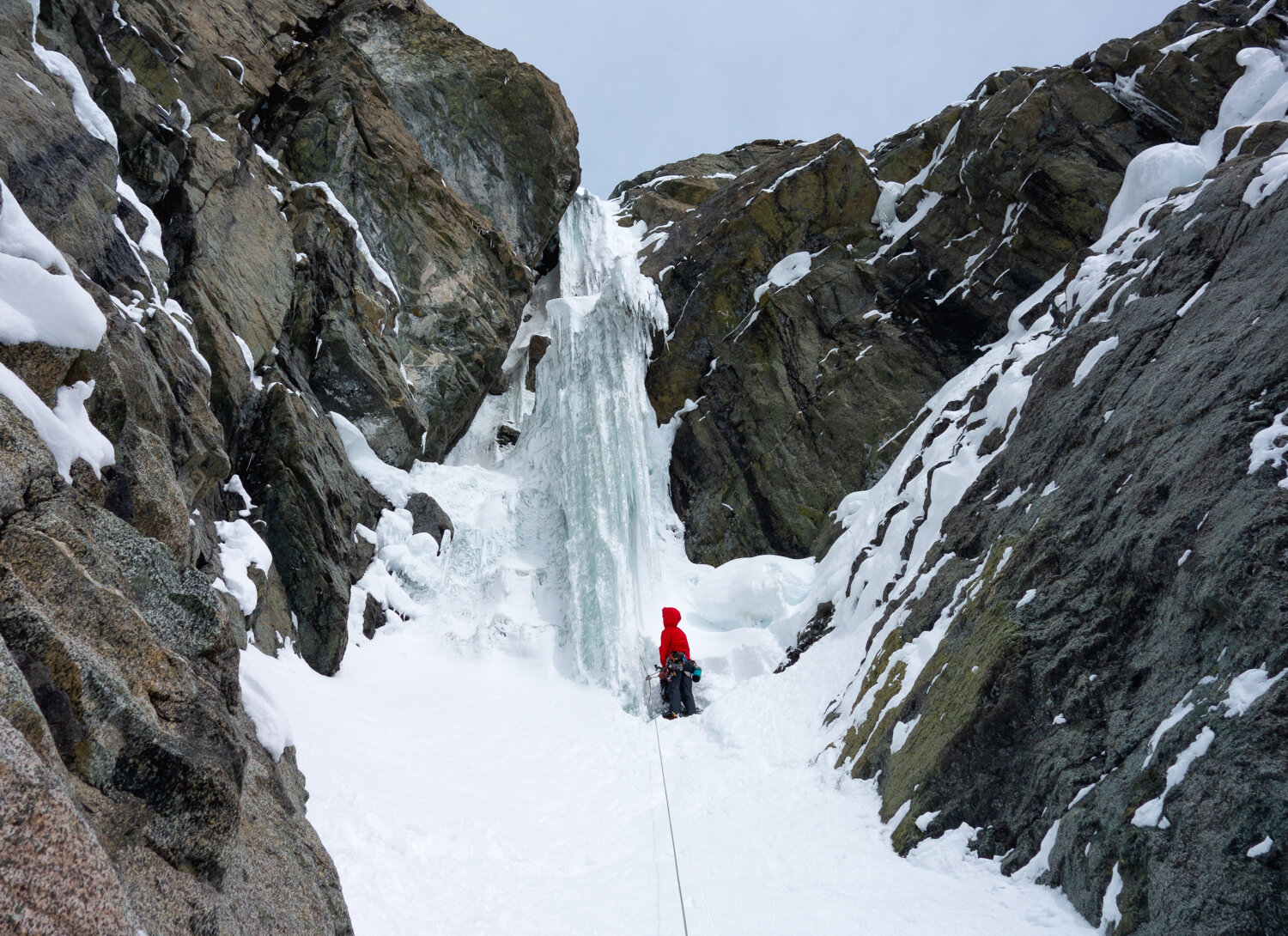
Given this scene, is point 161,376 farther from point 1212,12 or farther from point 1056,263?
point 1212,12

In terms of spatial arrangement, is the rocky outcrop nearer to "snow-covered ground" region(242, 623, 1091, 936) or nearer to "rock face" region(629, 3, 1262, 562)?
"snow-covered ground" region(242, 623, 1091, 936)

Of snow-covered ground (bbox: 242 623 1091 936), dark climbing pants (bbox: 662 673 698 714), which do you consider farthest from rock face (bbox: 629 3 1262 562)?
snow-covered ground (bbox: 242 623 1091 936)

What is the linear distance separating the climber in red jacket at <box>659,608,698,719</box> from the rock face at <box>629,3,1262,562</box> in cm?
352

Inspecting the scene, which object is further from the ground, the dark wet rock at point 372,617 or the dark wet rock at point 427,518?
the dark wet rock at point 427,518

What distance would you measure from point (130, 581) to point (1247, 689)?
16.0 ft

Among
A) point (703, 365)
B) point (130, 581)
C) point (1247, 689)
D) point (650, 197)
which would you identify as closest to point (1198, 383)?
point (1247, 689)

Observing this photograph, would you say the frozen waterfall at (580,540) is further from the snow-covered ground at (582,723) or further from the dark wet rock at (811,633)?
the dark wet rock at (811,633)

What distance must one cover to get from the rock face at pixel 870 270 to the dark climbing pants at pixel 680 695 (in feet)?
13.2

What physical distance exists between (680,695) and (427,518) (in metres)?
5.43

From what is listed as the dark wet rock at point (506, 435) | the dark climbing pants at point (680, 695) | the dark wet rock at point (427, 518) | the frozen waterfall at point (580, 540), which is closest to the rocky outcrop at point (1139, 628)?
the dark climbing pants at point (680, 695)

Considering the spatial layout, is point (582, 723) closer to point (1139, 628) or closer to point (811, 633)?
point (811, 633)

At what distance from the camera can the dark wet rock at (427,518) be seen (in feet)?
44.1

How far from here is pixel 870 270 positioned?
17.2m

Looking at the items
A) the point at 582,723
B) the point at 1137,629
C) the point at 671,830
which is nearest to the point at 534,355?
the point at 582,723
